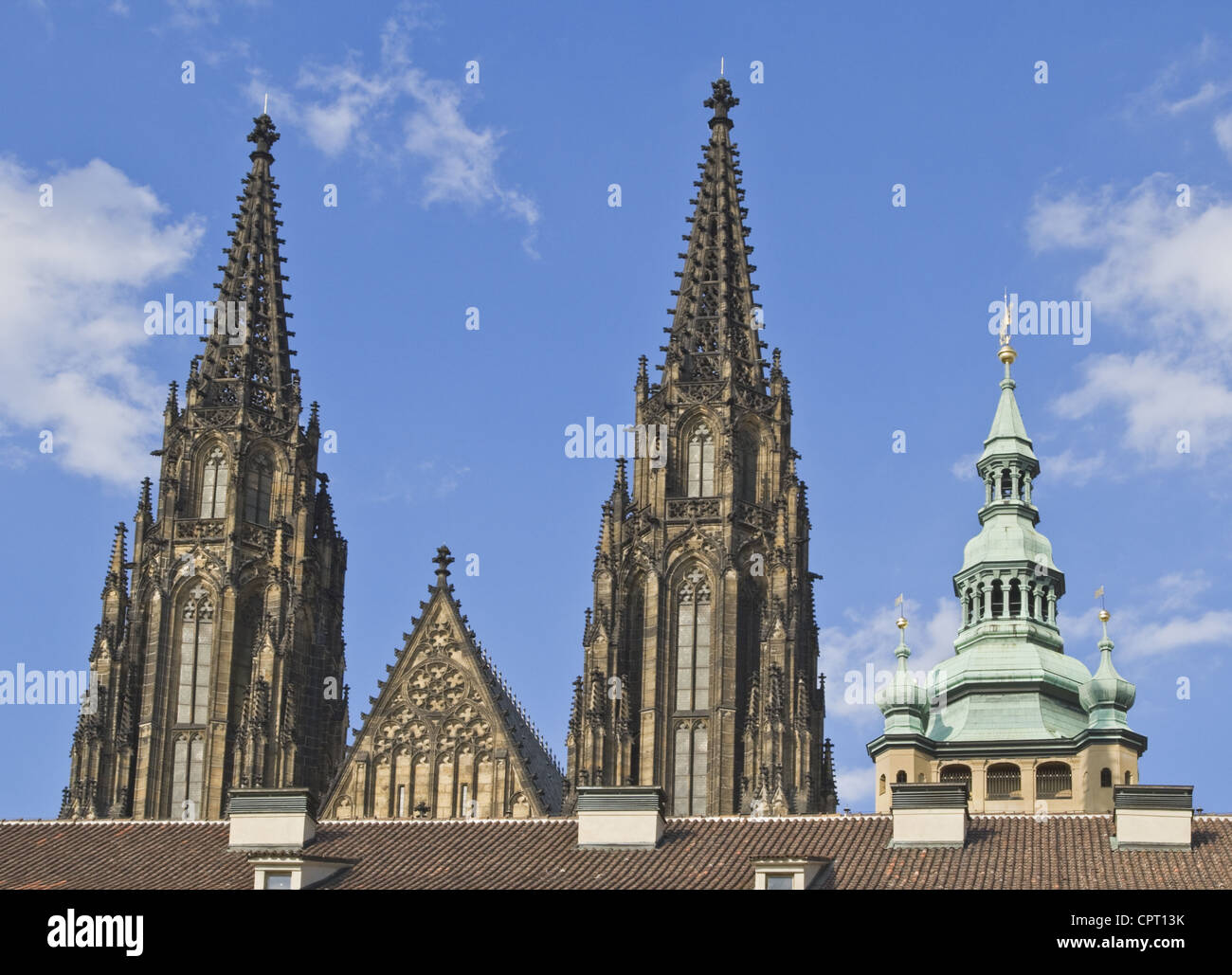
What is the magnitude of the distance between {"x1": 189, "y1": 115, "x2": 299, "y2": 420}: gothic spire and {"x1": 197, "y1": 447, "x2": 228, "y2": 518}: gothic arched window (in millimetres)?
1865

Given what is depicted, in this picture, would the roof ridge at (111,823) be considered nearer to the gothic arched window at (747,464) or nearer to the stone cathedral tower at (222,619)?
the stone cathedral tower at (222,619)

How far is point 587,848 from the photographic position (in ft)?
175

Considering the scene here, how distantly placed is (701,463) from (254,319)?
1535cm

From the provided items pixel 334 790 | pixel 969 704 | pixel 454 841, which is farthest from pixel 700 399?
pixel 969 704

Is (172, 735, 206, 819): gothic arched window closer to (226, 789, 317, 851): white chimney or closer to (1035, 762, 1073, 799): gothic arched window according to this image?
(226, 789, 317, 851): white chimney

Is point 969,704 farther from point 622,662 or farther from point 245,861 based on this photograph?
point 245,861

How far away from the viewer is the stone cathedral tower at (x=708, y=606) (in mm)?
72500

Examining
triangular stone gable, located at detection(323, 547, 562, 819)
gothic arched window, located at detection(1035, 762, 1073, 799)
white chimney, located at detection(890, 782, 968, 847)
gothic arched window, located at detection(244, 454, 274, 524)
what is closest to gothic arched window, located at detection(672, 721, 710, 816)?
triangular stone gable, located at detection(323, 547, 562, 819)

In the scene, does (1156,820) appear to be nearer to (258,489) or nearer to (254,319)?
(258,489)

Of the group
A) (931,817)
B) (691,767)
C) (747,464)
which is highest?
(747,464)

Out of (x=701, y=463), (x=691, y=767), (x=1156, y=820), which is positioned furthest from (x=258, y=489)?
(x=1156, y=820)

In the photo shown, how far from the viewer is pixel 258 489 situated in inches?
3132

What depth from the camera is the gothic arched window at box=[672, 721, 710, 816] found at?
2854 inches

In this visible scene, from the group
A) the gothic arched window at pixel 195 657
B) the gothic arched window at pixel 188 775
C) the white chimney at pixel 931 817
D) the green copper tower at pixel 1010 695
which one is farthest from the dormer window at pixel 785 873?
the green copper tower at pixel 1010 695
